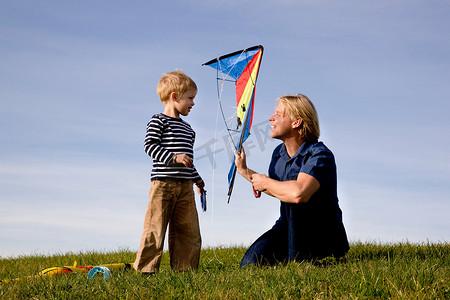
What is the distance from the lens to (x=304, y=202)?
4336 millimetres

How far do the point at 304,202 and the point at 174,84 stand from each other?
1925 mm

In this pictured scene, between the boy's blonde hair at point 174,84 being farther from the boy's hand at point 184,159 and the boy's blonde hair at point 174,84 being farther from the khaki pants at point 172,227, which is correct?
the khaki pants at point 172,227

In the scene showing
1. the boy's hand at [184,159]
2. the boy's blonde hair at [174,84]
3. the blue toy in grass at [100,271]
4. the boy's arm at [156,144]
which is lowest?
the blue toy in grass at [100,271]

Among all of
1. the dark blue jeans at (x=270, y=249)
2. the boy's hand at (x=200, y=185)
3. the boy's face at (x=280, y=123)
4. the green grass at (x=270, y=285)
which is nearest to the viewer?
the green grass at (x=270, y=285)

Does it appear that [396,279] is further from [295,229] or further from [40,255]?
[40,255]

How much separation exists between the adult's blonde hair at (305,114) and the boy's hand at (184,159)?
1127mm

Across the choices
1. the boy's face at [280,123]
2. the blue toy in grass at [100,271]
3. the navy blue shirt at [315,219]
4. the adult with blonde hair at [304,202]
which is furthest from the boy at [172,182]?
the navy blue shirt at [315,219]

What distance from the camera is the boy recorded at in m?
4.95

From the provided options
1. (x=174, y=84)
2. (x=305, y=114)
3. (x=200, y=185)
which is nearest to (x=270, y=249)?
(x=200, y=185)

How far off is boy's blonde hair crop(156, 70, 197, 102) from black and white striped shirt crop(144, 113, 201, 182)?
252 mm

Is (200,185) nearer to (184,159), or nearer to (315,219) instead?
(184,159)

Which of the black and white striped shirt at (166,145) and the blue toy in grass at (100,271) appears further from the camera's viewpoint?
the black and white striped shirt at (166,145)

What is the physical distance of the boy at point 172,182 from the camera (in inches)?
195

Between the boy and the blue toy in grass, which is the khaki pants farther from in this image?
the blue toy in grass
